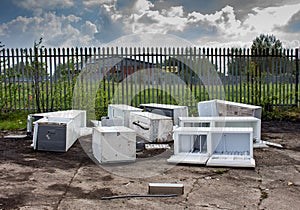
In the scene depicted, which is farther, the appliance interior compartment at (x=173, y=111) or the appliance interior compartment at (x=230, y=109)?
the appliance interior compartment at (x=173, y=111)

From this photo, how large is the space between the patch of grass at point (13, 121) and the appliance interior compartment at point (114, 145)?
17.2ft

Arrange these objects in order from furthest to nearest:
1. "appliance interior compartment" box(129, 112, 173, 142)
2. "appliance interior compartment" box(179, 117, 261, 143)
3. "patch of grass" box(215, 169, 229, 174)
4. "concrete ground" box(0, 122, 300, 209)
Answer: "appliance interior compartment" box(129, 112, 173, 142) < "appliance interior compartment" box(179, 117, 261, 143) < "patch of grass" box(215, 169, 229, 174) < "concrete ground" box(0, 122, 300, 209)

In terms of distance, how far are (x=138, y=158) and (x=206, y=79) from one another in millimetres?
7010

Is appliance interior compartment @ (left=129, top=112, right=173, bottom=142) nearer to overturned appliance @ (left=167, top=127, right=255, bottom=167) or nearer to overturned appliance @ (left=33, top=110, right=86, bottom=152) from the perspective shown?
overturned appliance @ (left=167, top=127, right=255, bottom=167)

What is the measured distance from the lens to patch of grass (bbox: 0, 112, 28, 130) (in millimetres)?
11055

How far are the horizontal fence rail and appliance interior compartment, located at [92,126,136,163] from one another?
19.6ft

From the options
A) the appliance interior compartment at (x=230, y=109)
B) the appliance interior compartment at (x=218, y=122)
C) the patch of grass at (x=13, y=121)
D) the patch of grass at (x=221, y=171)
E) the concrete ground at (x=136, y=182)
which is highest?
the appliance interior compartment at (x=230, y=109)

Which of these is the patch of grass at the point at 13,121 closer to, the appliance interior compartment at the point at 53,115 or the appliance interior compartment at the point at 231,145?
the appliance interior compartment at the point at 53,115

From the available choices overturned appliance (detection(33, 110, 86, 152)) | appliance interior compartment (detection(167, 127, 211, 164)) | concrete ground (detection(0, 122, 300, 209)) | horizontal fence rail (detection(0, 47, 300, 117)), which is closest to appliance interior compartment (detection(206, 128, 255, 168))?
appliance interior compartment (detection(167, 127, 211, 164))

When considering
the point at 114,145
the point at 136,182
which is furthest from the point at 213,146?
the point at 136,182

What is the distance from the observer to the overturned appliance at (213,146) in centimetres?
642

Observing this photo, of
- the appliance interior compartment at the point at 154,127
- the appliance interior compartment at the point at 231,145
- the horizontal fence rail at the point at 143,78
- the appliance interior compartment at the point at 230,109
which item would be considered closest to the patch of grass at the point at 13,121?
the horizontal fence rail at the point at 143,78

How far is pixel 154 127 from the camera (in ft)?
26.8

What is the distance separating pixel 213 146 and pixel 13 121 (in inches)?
300
